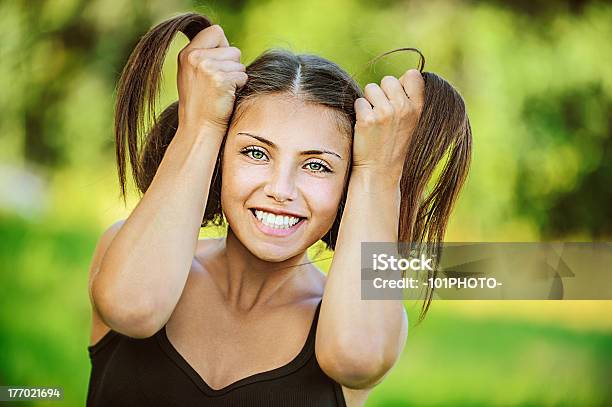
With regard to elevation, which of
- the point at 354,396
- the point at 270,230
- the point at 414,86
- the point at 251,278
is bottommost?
the point at 354,396

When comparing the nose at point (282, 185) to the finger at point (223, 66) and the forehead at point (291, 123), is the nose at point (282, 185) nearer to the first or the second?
the forehead at point (291, 123)

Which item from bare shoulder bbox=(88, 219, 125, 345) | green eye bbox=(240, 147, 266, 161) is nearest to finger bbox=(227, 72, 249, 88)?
green eye bbox=(240, 147, 266, 161)

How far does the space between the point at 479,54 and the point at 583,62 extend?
221 mm

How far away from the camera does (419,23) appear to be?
1.82 metres

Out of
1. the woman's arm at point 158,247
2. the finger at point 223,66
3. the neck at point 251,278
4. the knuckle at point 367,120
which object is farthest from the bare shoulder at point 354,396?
the finger at point 223,66

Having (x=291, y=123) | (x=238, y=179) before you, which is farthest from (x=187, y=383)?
(x=291, y=123)

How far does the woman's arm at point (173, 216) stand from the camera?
1.33 meters

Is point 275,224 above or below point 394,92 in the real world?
below

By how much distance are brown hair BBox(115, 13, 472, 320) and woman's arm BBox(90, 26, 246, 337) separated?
5 centimetres

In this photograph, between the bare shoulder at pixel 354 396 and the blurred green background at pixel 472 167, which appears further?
the blurred green background at pixel 472 167

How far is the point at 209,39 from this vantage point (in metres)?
1.44

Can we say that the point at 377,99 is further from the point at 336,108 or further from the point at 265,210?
the point at 265,210

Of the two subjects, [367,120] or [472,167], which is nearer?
[367,120]

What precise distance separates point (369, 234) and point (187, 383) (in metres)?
0.36
